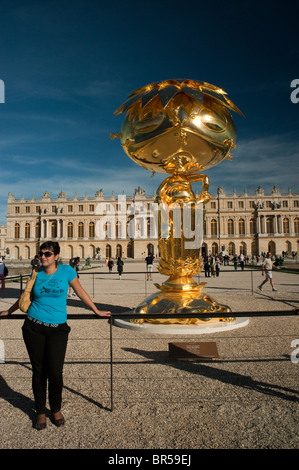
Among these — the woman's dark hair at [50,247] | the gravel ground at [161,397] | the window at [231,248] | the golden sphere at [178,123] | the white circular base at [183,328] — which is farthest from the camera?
the window at [231,248]

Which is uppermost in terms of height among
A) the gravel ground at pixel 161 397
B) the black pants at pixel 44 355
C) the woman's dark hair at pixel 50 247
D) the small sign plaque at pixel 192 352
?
the woman's dark hair at pixel 50 247

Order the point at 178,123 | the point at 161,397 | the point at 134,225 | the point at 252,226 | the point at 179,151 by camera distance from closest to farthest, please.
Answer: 1. the point at 161,397
2. the point at 178,123
3. the point at 179,151
4. the point at 134,225
5. the point at 252,226

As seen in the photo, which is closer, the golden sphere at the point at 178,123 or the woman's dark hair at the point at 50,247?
the woman's dark hair at the point at 50,247

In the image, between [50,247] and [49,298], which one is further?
[50,247]

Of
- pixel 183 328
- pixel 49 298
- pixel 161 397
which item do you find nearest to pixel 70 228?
pixel 183 328

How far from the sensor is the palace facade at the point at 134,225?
57594 millimetres

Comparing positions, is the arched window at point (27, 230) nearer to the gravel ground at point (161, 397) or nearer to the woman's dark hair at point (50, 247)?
the gravel ground at point (161, 397)

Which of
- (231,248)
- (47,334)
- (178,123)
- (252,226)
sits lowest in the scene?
(47,334)

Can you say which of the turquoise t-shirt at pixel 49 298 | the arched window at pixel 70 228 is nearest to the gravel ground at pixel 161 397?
the turquoise t-shirt at pixel 49 298

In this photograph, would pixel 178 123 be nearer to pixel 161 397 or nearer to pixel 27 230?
pixel 161 397

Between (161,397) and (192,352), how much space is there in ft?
3.52

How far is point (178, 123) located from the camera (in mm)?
5590

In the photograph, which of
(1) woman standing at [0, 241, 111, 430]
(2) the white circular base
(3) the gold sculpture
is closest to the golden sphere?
(3) the gold sculpture

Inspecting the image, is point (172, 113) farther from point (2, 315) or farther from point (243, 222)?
point (243, 222)
